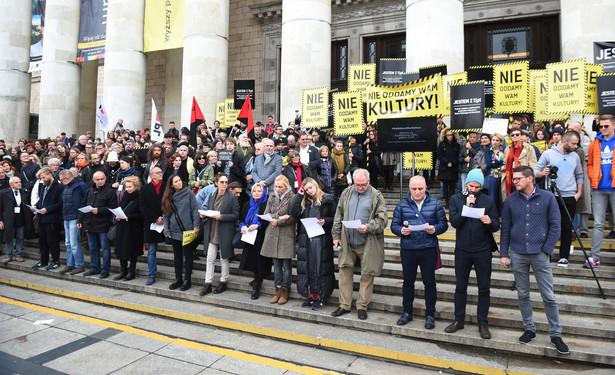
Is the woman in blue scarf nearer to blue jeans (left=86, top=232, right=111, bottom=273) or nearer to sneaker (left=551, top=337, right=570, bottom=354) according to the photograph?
blue jeans (left=86, top=232, right=111, bottom=273)

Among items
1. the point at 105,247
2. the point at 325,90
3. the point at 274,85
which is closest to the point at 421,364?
the point at 105,247

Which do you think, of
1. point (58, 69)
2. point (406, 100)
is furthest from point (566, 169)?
point (58, 69)

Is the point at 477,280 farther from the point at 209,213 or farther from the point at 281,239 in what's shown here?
the point at 209,213

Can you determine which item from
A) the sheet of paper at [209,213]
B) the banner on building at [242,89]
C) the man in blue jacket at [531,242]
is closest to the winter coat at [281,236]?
the sheet of paper at [209,213]

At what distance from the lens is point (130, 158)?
8852 mm

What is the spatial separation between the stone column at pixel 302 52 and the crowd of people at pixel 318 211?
4.29 m

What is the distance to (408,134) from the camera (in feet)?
30.0

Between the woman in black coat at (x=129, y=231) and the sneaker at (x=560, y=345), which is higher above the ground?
the woman in black coat at (x=129, y=231)

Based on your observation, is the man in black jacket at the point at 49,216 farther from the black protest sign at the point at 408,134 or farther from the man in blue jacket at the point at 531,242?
the man in blue jacket at the point at 531,242

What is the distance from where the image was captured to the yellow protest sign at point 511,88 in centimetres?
928

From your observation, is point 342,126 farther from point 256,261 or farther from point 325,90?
point 256,261

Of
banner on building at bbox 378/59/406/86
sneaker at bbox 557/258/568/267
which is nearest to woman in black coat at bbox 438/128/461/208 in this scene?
sneaker at bbox 557/258/568/267

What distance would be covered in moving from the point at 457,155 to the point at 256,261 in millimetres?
5808

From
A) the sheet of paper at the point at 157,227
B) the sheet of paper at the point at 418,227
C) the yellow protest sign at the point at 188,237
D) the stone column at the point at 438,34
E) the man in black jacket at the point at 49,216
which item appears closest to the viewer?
the sheet of paper at the point at 418,227
